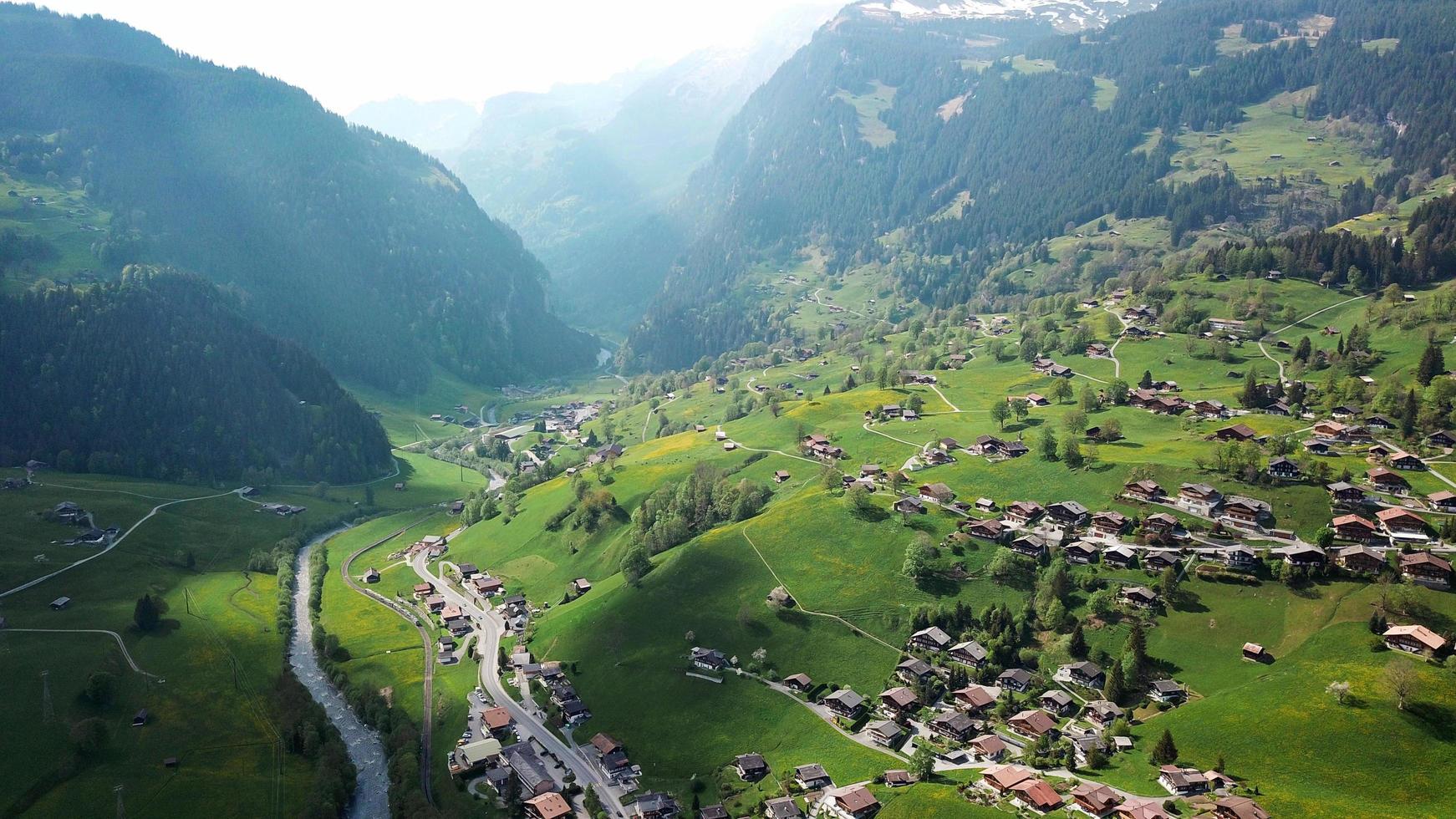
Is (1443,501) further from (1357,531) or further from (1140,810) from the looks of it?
(1140,810)

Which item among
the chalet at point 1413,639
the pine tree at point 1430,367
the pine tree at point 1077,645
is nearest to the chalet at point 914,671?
the pine tree at point 1077,645

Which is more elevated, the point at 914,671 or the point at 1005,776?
the point at 1005,776

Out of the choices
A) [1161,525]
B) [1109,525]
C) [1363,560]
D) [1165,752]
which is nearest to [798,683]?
[1165,752]

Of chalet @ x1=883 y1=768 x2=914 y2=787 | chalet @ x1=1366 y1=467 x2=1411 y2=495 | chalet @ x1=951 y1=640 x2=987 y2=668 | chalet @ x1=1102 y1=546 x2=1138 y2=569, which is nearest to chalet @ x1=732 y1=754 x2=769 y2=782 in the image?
chalet @ x1=883 y1=768 x2=914 y2=787

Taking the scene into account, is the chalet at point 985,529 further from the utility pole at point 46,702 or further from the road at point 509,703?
the utility pole at point 46,702

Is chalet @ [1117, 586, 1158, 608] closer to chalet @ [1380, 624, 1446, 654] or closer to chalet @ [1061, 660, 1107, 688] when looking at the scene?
chalet @ [1061, 660, 1107, 688]

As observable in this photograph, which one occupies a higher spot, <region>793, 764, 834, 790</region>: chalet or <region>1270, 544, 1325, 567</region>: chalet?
<region>1270, 544, 1325, 567</region>: chalet
